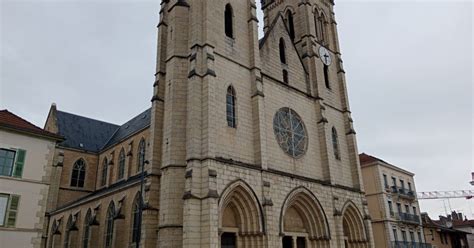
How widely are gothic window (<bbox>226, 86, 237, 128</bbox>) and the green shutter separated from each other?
30.1 feet

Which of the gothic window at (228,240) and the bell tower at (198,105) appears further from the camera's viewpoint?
the gothic window at (228,240)

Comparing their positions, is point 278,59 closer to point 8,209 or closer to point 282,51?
point 282,51

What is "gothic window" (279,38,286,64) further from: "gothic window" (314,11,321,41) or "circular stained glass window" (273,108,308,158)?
"gothic window" (314,11,321,41)

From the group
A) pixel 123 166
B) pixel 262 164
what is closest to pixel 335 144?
pixel 262 164

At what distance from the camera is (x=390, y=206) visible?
32.3 meters

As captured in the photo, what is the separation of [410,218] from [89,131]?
31.7 meters

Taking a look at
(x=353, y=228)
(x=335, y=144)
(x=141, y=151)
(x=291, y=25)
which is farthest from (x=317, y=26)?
(x=141, y=151)

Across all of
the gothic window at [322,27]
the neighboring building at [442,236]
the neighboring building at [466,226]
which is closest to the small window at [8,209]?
the gothic window at [322,27]

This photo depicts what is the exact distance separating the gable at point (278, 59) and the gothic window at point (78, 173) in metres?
20.8

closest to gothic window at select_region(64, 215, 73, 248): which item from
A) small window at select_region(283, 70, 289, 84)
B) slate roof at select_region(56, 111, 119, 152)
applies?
slate roof at select_region(56, 111, 119, 152)

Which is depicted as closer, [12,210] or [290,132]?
[12,210]

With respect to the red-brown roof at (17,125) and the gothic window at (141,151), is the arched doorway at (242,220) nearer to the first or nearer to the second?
the red-brown roof at (17,125)

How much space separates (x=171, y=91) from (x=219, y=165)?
4596mm

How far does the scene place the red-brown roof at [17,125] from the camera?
1602 centimetres
